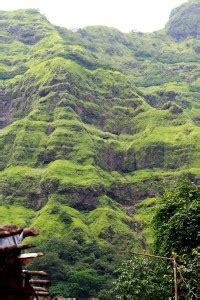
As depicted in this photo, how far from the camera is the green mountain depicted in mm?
105000

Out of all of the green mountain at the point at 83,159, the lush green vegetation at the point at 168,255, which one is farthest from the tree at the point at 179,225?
the green mountain at the point at 83,159

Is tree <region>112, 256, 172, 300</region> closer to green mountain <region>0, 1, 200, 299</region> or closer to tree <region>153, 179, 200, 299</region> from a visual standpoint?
tree <region>153, 179, 200, 299</region>

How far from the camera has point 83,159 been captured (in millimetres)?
138625

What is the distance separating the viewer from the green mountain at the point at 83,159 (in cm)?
10500

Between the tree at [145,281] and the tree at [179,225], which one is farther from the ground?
the tree at [179,225]

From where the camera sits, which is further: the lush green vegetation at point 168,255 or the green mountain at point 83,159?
the green mountain at point 83,159

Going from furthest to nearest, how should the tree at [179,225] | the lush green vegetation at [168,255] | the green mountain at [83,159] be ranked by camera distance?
the green mountain at [83,159] < the tree at [179,225] < the lush green vegetation at [168,255]

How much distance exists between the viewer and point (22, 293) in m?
8.57

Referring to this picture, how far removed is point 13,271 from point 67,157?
430 ft

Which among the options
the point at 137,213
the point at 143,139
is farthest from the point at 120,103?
the point at 137,213

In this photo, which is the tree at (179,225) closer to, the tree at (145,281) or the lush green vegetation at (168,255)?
the lush green vegetation at (168,255)

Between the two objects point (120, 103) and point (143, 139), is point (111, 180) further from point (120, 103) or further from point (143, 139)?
point (120, 103)

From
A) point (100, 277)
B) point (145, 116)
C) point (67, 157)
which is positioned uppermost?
point (145, 116)

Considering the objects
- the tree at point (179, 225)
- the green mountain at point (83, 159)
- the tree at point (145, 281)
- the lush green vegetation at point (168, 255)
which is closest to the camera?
the lush green vegetation at point (168, 255)
